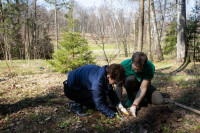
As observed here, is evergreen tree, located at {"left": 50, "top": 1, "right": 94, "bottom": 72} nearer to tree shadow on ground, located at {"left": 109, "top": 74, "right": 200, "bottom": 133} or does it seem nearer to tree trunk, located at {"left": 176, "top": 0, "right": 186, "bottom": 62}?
tree shadow on ground, located at {"left": 109, "top": 74, "right": 200, "bottom": 133}

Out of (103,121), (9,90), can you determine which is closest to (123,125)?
(103,121)

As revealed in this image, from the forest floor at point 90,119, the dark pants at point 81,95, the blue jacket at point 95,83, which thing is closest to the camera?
the blue jacket at point 95,83

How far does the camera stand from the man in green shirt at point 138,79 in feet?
8.71


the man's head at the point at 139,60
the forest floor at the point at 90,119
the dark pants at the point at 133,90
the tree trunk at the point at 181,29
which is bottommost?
the forest floor at the point at 90,119

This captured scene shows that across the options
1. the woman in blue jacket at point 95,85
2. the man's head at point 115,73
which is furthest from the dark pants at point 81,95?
the man's head at point 115,73

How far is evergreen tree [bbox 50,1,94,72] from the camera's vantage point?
728cm

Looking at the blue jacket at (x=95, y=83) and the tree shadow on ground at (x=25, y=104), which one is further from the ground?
the blue jacket at (x=95, y=83)

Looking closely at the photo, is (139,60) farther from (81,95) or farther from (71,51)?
(71,51)

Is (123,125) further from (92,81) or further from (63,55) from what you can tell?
(63,55)

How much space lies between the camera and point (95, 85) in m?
2.38

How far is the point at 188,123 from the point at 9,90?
5034mm

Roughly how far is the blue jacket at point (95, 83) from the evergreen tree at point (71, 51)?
4622 millimetres

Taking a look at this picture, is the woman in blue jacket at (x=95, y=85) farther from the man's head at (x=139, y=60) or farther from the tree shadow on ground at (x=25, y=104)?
the tree shadow on ground at (x=25, y=104)

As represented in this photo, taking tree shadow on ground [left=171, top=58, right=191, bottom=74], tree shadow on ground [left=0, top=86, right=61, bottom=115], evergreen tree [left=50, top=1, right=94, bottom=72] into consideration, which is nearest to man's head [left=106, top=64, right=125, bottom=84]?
tree shadow on ground [left=0, top=86, right=61, bottom=115]
